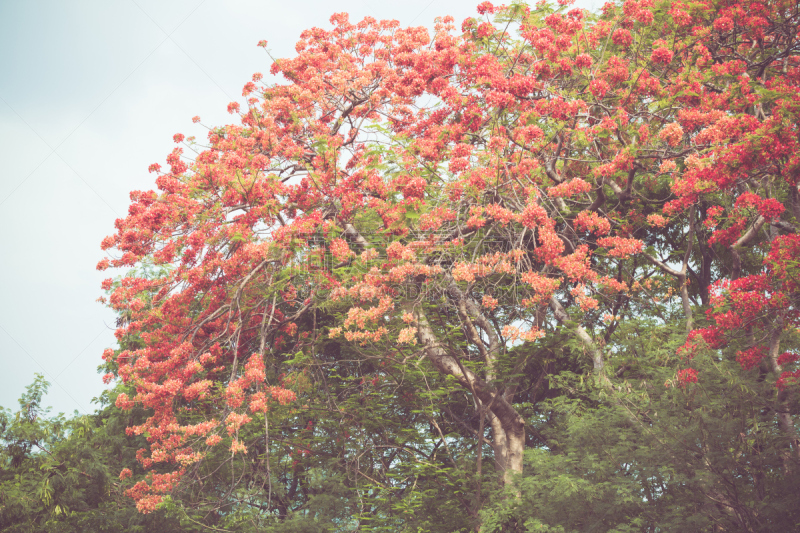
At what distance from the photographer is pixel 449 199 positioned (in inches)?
320

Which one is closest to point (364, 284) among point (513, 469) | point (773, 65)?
point (513, 469)

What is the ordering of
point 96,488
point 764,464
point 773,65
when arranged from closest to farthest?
point 764,464, point 773,65, point 96,488

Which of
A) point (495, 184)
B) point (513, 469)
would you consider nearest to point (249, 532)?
point (513, 469)

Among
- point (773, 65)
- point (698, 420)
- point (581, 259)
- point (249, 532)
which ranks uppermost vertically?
point (773, 65)

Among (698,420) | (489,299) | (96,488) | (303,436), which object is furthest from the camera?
(303,436)

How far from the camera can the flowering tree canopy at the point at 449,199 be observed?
7699mm

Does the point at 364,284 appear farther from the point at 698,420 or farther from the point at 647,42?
the point at 647,42

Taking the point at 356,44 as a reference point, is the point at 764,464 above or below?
below

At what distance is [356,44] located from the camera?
10922 millimetres

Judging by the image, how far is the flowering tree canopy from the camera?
7.70 metres

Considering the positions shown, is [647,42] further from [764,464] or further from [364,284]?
[764,464]

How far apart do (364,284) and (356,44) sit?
16.9 ft

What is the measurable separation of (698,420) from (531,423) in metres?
5.65

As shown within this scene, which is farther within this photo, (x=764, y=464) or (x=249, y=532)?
(x=249, y=532)
